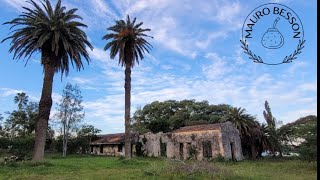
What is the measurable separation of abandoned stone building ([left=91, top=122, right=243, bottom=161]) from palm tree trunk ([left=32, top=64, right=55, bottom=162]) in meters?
17.4

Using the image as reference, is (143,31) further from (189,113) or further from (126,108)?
(189,113)

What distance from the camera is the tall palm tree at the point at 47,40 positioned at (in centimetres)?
2728

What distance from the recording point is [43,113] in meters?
27.8

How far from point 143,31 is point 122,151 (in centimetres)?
2178

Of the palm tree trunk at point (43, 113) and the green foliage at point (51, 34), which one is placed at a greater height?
the green foliage at point (51, 34)

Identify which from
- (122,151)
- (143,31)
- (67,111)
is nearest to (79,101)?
(67,111)

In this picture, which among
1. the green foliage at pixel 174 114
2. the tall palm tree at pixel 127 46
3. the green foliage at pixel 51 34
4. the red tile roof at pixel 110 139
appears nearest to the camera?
the green foliage at pixel 51 34

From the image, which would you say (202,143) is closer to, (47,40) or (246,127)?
(246,127)

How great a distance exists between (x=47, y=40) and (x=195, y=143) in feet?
66.1

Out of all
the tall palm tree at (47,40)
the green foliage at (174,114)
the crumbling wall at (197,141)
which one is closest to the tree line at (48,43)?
the tall palm tree at (47,40)

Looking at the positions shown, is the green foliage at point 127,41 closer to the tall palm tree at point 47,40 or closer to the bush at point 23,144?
the tall palm tree at point 47,40

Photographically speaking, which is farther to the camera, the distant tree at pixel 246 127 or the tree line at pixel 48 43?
the distant tree at pixel 246 127

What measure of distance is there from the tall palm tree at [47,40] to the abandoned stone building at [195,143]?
16.9m

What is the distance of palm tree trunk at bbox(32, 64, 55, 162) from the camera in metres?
27.5
